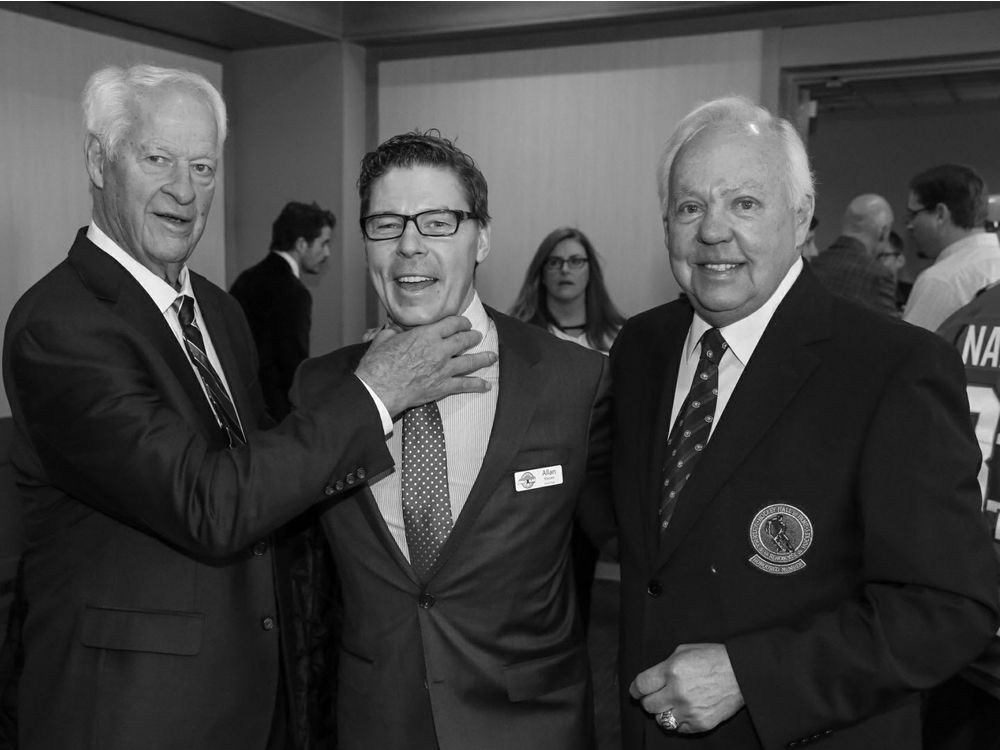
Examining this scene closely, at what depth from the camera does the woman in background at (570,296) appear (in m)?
4.27

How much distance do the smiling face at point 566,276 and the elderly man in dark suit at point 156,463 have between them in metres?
2.55

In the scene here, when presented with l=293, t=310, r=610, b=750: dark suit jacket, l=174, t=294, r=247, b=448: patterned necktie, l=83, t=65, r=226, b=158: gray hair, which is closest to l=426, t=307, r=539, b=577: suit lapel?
l=293, t=310, r=610, b=750: dark suit jacket

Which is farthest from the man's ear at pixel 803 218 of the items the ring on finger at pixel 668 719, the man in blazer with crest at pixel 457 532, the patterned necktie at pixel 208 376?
the patterned necktie at pixel 208 376

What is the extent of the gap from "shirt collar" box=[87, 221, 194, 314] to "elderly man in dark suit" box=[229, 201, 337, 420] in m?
2.73

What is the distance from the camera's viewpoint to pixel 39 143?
393 cm

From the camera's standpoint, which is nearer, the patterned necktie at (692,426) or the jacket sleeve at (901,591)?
the jacket sleeve at (901,591)

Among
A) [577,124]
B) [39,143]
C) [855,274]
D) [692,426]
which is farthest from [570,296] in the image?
[692,426]

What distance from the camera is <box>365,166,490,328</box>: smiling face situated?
1640 mm

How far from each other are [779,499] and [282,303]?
11.9 ft

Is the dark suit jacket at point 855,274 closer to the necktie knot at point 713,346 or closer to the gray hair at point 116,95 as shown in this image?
the necktie knot at point 713,346

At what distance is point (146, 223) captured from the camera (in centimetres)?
171

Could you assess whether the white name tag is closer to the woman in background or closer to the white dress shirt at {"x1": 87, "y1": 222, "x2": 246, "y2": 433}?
the white dress shirt at {"x1": 87, "y1": 222, "x2": 246, "y2": 433}

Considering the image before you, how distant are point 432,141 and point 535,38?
3.67 meters

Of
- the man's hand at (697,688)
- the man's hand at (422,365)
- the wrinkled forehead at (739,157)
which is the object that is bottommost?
the man's hand at (697,688)
